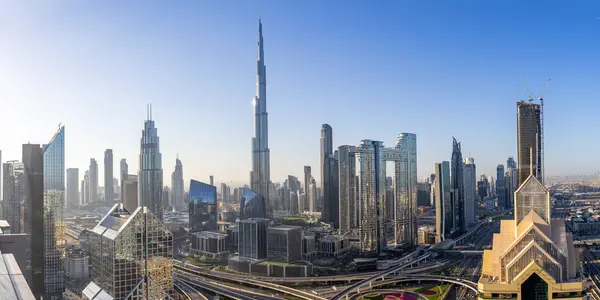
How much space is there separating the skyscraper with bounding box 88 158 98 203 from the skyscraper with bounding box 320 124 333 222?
33730 millimetres

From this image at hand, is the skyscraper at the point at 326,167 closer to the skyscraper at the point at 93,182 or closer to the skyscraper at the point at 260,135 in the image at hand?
the skyscraper at the point at 260,135

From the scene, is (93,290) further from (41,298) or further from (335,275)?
(335,275)

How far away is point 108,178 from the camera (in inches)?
2778

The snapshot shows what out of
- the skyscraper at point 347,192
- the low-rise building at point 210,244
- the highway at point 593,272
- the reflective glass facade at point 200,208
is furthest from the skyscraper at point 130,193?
the highway at point 593,272

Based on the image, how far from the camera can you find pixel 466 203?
2628 inches

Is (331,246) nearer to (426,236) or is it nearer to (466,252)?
(466,252)

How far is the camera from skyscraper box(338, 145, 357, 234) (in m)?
54.1

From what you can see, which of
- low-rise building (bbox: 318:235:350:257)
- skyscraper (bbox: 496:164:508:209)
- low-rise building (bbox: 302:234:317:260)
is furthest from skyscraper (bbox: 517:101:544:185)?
skyscraper (bbox: 496:164:508:209)

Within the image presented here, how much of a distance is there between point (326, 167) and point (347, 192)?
44.2 ft

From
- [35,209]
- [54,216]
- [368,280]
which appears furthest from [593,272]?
[35,209]

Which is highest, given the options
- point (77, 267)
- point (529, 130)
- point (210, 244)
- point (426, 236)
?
point (529, 130)

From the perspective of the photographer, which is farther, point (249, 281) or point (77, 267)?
point (249, 281)

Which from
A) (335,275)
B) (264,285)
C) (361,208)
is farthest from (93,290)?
(361,208)

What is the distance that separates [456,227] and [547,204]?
44954 millimetres
